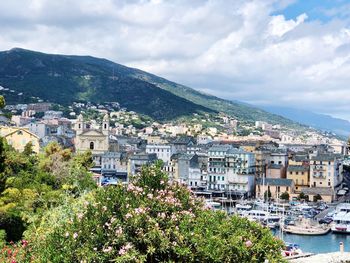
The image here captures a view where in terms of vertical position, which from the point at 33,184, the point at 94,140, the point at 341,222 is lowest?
the point at 341,222

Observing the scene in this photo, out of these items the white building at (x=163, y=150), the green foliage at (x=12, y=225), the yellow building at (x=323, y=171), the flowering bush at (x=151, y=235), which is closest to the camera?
the flowering bush at (x=151, y=235)

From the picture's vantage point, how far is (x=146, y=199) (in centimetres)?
912

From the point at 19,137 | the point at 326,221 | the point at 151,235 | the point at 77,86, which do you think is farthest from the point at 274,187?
the point at 77,86

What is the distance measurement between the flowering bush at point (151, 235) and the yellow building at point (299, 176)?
59.4m

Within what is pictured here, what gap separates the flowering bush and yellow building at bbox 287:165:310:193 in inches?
2338

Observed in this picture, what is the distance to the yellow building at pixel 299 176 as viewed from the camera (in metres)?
66.9

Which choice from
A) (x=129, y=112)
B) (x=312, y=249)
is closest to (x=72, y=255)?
(x=312, y=249)

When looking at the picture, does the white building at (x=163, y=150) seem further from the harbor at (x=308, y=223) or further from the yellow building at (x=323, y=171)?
the yellow building at (x=323, y=171)

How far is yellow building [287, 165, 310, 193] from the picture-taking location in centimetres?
6694

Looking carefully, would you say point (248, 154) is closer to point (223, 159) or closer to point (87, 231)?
point (223, 159)

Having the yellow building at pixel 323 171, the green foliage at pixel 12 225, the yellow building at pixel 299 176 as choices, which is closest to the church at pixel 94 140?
the yellow building at pixel 299 176

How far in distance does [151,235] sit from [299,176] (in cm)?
6163

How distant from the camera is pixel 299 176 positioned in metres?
67.6

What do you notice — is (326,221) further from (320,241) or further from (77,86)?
(77,86)
